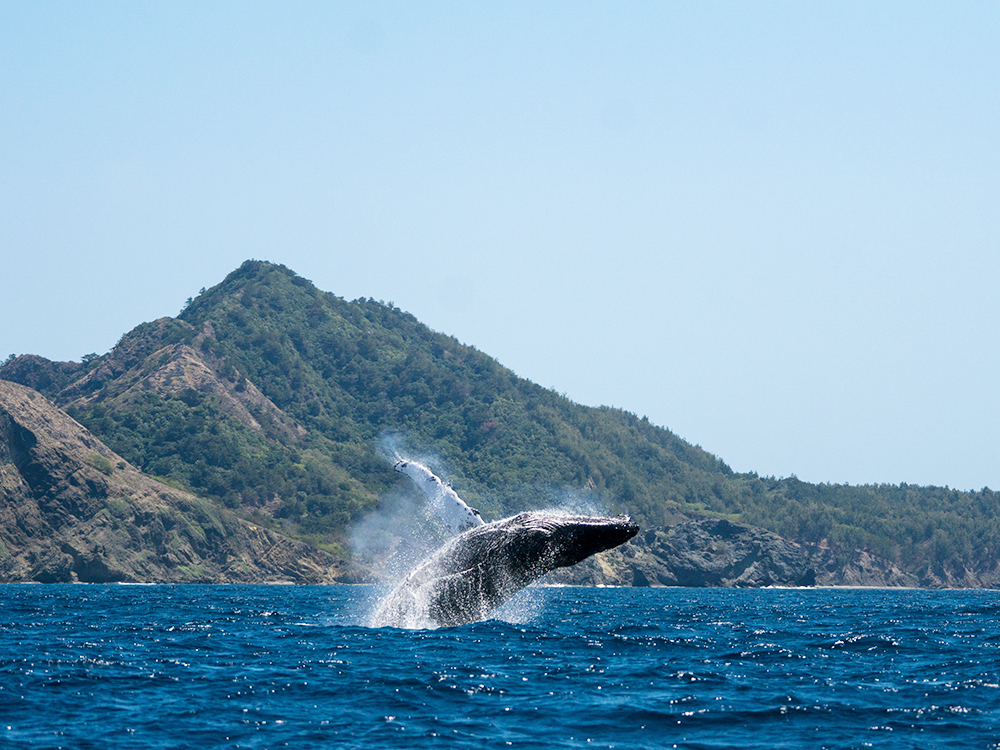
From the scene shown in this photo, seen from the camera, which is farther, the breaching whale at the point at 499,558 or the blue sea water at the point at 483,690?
the breaching whale at the point at 499,558

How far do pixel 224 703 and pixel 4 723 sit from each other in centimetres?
385

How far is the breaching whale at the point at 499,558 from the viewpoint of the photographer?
26.3 metres

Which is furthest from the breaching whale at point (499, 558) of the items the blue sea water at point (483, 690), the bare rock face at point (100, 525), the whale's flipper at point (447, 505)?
the bare rock face at point (100, 525)

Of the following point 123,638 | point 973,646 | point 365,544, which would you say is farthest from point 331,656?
point 365,544

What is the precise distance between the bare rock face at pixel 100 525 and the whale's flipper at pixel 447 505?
108 metres

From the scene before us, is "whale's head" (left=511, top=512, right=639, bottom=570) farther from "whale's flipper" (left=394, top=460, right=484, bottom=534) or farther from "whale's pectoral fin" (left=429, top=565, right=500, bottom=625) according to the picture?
"whale's flipper" (left=394, top=460, right=484, bottom=534)

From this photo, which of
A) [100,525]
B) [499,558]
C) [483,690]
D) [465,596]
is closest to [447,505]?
[465,596]

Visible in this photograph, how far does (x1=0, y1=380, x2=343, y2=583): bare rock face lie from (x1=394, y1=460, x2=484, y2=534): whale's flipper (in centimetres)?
10807

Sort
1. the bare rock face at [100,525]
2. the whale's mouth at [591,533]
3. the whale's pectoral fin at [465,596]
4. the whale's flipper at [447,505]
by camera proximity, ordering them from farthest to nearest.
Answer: the bare rock face at [100,525] < the whale's flipper at [447,505] < the whale's pectoral fin at [465,596] < the whale's mouth at [591,533]

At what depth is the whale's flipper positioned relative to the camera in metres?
30.7

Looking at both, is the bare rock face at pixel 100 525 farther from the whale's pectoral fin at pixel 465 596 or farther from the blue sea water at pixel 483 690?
the whale's pectoral fin at pixel 465 596

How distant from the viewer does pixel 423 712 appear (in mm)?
19438

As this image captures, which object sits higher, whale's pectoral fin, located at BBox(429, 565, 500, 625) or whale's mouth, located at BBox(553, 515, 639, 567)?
whale's mouth, located at BBox(553, 515, 639, 567)

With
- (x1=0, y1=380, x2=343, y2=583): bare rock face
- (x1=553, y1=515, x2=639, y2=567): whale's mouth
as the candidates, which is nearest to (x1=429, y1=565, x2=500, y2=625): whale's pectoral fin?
(x1=553, y1=515, x2=639, y2=567): whale's mouth
